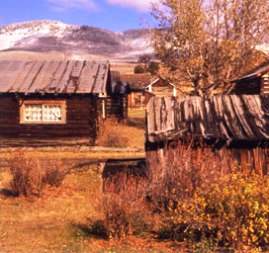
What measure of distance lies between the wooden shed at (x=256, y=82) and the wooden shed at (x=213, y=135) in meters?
12.3

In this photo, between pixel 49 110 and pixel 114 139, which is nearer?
pixel 49 110

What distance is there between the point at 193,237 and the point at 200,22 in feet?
65.2

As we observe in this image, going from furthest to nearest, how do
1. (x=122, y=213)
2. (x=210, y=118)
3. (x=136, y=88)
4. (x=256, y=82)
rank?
(x=136, y=88) < (x=256, y=82) < (x=210, y=118) < (x=122, y=213)

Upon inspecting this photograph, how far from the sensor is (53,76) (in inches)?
887

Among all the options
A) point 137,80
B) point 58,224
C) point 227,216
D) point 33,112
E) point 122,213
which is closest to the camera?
point 227,216

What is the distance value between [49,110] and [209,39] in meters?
10.5

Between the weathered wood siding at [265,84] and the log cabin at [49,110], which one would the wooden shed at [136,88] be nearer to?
the weathered wood siding at [265,84]

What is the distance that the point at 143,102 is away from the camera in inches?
2082

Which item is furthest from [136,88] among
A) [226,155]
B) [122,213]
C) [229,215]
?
[229,215]

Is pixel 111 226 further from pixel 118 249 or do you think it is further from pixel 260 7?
pixel 260 7

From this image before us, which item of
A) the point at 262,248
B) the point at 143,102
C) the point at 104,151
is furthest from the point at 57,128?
the point at 143,102

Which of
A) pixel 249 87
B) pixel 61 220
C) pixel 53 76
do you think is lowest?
pixel 61 220

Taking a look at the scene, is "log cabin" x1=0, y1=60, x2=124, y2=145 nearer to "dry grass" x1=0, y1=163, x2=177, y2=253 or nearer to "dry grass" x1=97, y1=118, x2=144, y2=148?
"dry grass" x1=97, y1=118, x2=144, y2=148

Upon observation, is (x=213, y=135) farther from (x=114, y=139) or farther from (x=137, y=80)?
(x=137, y=80)
